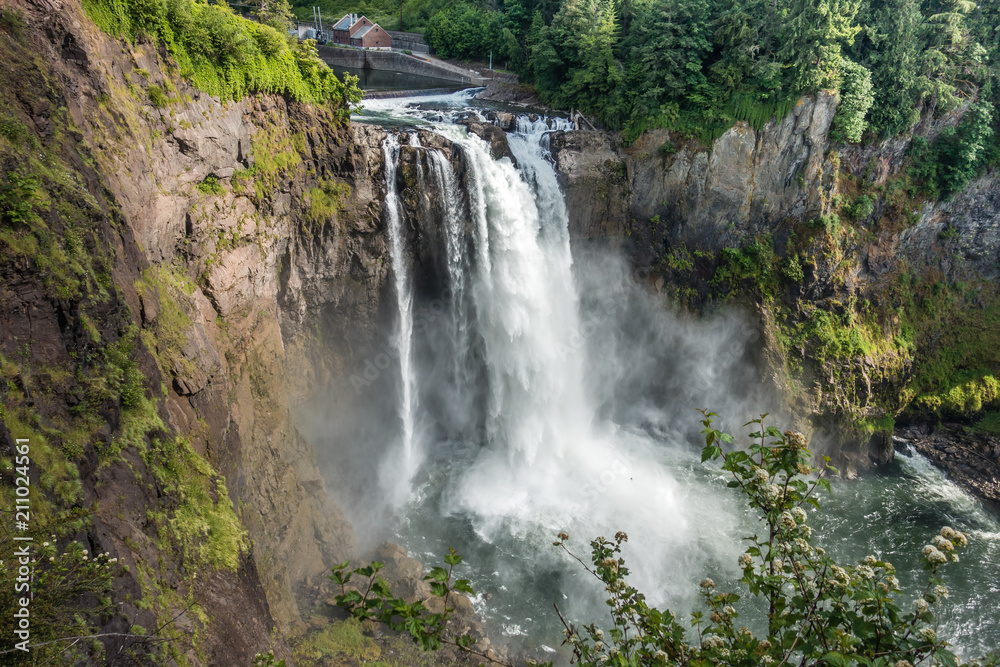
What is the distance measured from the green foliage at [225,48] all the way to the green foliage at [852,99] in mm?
17240

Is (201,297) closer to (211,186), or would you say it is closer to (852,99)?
(211,186)

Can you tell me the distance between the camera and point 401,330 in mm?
17828

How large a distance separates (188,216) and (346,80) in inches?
277

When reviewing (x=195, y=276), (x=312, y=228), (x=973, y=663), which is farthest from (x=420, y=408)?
(x=973, y=663)

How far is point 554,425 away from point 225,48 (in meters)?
15.3

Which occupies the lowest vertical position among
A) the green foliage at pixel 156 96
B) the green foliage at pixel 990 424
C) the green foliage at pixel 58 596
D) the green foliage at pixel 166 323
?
the green foliage at pixel 990 424

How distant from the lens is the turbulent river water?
1588 cm

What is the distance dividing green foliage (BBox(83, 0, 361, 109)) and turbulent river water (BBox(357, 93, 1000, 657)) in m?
2.94

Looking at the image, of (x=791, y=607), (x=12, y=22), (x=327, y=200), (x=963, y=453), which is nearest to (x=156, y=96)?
(x=12, y=22)

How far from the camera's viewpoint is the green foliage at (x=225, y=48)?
1049cm

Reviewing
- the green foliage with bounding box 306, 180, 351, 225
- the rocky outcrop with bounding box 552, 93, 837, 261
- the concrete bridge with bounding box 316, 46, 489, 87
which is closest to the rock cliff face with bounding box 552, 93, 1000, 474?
the rocky outcrop with bounding box 552, 93, 837, 261

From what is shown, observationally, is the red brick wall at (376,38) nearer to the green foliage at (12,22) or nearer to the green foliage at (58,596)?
the green foliage at (12,22)

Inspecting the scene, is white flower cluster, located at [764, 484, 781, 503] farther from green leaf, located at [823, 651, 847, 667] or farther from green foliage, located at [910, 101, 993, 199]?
green foliage, located at [910, 101, 993, 199]

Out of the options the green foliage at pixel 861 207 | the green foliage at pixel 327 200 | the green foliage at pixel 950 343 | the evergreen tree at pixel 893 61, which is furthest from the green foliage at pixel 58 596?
the green foliage at pixel 950 343
